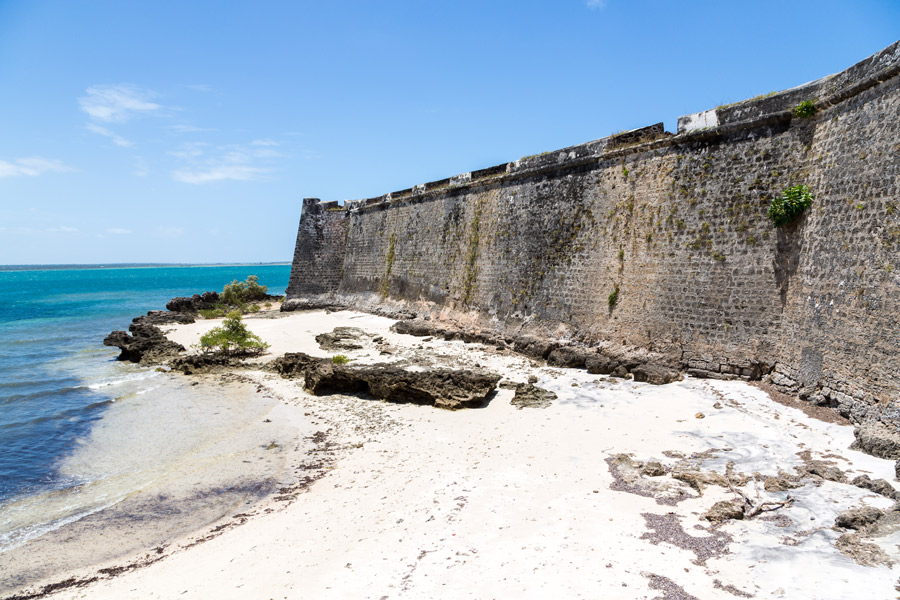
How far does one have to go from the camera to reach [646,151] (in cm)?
1277

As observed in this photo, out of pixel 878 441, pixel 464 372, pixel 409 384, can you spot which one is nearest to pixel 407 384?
pixel 409 384

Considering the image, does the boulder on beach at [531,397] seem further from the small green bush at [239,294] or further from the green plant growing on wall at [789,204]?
the small green bush at [239,294]

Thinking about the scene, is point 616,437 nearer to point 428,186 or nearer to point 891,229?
point 891,229

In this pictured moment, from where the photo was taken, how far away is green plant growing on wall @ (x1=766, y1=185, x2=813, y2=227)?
9.51 m

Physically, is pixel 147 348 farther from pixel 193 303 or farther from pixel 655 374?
pixel 655 374

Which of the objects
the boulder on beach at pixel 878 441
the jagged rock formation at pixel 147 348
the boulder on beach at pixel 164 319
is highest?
the boulder on beach at pixel 878 441

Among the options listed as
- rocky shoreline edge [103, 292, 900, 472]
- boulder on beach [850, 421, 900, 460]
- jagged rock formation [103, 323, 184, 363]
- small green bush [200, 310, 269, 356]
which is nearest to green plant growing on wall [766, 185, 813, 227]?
rocky shoreline edge [103, 292, 900, 472]

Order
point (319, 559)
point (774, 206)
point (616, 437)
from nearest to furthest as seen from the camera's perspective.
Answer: point (319, 559) → point (616, 437) → point (774, 206)

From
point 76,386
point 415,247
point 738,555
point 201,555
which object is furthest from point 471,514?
point 415,247

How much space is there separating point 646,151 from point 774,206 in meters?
3.63

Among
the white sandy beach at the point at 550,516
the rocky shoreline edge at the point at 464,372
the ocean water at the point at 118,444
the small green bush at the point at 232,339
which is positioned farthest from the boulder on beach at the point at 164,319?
the white sandy beach at the point at 550,516

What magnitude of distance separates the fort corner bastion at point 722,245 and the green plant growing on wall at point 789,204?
0.15 metres

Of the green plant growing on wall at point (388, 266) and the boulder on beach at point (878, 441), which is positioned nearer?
the boulder on beach at point (878, 441)

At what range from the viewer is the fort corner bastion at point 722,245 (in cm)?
778
